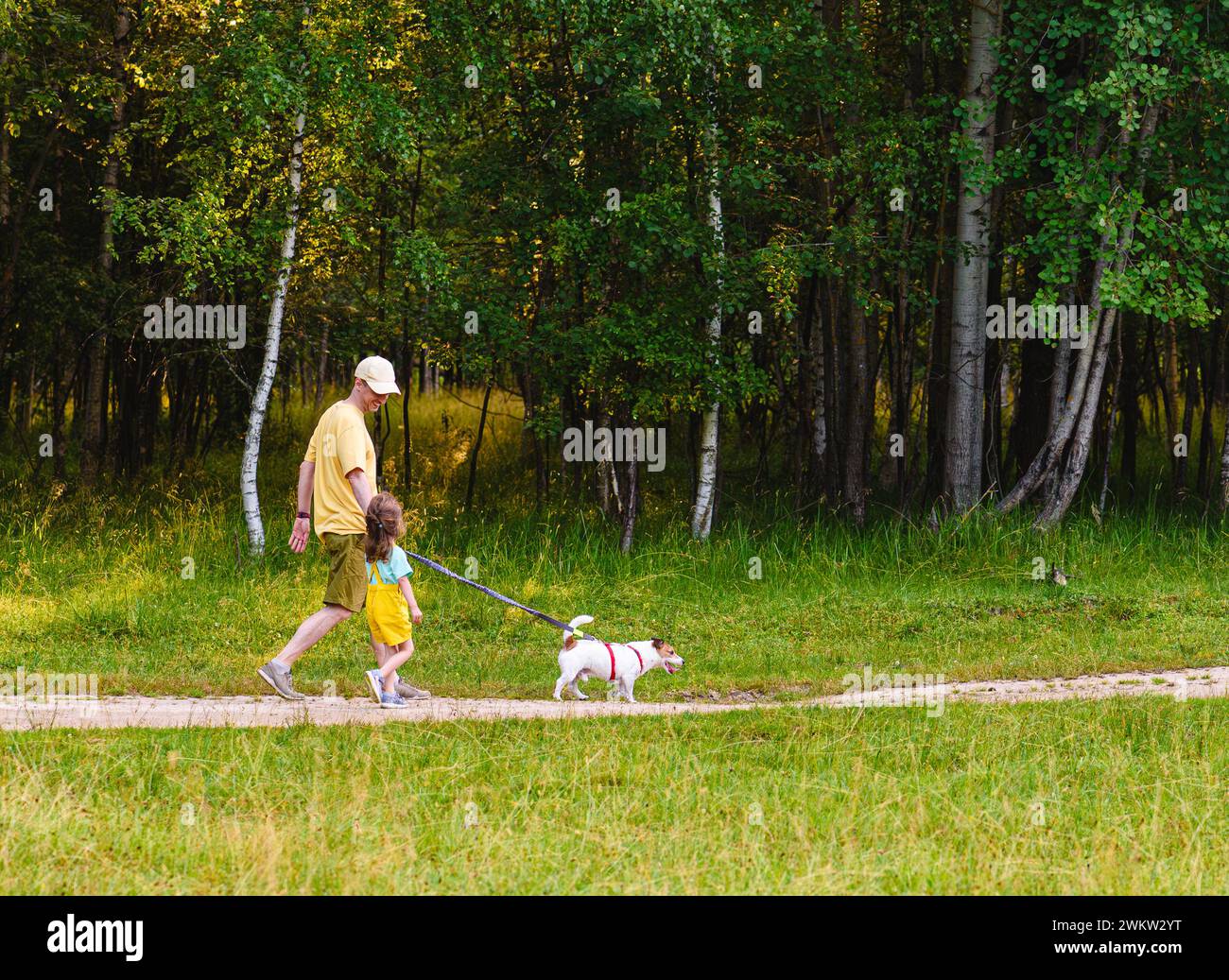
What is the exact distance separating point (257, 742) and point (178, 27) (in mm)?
14326

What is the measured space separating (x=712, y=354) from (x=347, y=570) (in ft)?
25.8

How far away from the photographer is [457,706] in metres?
9.77

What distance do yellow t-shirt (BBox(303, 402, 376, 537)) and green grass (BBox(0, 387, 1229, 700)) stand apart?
1514 millimetres

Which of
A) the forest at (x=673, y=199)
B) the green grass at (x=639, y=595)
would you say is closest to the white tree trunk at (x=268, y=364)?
the forest at (x=673, y=199)

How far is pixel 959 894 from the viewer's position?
232 inches

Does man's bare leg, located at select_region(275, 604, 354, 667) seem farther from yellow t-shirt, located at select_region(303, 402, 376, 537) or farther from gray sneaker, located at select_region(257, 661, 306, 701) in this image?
yellow t-shirt, located at select_region(303, 402, 376, 537)

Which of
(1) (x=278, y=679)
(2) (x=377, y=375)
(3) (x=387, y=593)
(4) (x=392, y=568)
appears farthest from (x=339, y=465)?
(1) (x=278, y=679)

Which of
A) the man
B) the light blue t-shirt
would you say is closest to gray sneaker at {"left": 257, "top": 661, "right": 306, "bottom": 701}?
the man

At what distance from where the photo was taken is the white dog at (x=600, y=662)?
10.1m

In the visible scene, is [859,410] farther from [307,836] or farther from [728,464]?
[307,836]

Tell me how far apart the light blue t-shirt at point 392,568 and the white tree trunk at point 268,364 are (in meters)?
6.66

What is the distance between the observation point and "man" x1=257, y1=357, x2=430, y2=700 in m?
9.14

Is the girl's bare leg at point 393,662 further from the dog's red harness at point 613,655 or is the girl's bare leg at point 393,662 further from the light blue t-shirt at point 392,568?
the dog's red harness at point 613,655
